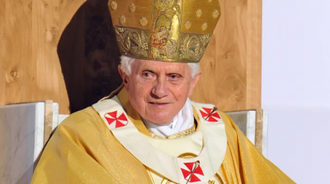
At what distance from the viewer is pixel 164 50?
3883mm

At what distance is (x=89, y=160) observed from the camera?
358 centimetres


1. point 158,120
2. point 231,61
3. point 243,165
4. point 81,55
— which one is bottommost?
point 243,165

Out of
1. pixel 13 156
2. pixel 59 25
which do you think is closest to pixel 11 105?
pixel 13 156

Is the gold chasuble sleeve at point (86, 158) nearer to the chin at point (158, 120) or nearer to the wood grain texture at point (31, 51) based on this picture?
the chin at point (158, 120)

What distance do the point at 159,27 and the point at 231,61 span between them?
1.29 m

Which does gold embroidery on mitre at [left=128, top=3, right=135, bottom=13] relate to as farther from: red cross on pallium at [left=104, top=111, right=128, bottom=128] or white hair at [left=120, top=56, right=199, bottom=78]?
red cross on pallium at [left=104, top=111, right=128, bottom=128]

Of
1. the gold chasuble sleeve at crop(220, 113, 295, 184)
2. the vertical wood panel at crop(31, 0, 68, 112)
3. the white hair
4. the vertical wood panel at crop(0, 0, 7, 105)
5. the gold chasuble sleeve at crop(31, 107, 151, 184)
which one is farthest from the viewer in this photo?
the vertical wood panel at crop(31, 0, 68, 112)

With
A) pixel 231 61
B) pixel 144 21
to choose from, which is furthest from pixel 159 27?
pixel 231 61

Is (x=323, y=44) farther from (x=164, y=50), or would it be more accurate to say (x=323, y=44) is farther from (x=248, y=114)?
(x=164, y=50)

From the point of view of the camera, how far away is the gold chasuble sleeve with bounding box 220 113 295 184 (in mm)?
4066

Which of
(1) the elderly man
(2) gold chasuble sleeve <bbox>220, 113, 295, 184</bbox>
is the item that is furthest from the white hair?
(2) gold chasuble sleeve <bbox>220, 113, 295, 184</bbox>

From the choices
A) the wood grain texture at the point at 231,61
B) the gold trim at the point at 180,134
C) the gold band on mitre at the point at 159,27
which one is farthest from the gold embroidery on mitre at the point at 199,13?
the wood grain texture at the point at 231,61

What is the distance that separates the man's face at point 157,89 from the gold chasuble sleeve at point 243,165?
46cm

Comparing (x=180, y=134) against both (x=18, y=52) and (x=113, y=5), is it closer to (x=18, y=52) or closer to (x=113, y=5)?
(x=113, y=5)
